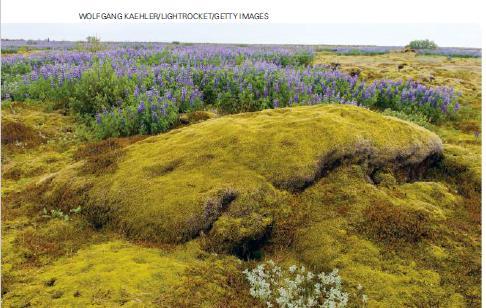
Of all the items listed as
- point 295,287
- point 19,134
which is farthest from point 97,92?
point 295,287

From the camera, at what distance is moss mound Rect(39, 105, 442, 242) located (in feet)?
17.3

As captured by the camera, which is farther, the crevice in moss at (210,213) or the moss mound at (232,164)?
the moss mound at (232,164)

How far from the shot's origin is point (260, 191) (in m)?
5.49

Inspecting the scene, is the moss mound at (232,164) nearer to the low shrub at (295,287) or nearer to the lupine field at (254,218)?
the lupine field at (254,218)

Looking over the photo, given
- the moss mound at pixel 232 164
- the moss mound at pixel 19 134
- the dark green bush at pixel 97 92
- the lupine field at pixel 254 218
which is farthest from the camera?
the dark green bush at pixel 97 92

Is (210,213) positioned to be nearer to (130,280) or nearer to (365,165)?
(130,280)

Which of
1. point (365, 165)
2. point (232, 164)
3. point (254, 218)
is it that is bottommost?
point (254, 218)

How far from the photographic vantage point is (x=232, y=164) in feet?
19.2

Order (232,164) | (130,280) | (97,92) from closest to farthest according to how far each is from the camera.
Answer: (130,280) → (232,164) → (97,92)

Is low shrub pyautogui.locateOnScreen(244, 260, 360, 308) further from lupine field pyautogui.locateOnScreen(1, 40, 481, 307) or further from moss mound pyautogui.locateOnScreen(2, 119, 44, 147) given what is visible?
moss mound pyautogui.locateOnScreen(2, 119, 44, 147)

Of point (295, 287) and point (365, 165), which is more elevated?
point (365, 165)

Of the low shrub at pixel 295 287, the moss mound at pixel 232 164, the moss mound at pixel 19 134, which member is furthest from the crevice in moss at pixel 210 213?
the moss mound at pixel 19 134

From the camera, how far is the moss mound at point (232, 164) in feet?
17.3

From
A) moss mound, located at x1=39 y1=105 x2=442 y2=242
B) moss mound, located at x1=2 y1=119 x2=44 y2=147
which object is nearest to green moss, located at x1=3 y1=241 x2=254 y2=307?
moss mound, located at x1=39 y1=105 x2=442 y2=242
